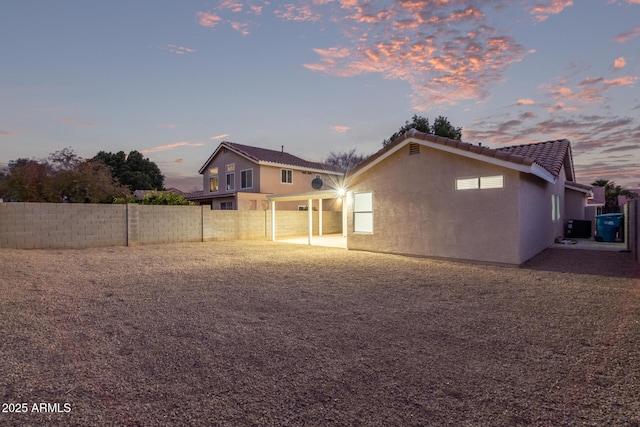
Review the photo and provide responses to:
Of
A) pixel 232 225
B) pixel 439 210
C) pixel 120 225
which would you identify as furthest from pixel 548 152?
pixel 120 225

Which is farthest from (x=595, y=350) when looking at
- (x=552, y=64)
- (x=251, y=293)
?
(x=552, y=64)

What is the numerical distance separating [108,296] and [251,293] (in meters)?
2.59

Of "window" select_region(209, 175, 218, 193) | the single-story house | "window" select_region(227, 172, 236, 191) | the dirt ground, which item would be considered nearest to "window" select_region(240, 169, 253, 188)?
"window" select_region(227, 172, 236, 191)

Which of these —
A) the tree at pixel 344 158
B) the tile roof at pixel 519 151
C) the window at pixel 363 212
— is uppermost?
the tree at pixel 344 158

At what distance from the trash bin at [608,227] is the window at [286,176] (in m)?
19.5

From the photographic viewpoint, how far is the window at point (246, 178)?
24675mm

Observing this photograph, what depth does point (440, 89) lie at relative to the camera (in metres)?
13.4

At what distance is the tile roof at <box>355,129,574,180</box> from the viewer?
8672mm

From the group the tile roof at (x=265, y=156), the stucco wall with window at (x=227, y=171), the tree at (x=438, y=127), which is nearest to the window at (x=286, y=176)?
the tile roof at (x=265, y=156)

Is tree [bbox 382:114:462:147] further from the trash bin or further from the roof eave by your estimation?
the trash bin

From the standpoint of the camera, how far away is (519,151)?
12.3 m

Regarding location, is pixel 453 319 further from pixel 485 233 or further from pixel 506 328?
pixel 485 233

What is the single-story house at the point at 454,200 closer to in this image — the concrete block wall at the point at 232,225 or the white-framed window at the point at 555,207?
the white-framed window at the point at 555,207

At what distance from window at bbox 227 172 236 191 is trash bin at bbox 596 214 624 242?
23.1 meters
